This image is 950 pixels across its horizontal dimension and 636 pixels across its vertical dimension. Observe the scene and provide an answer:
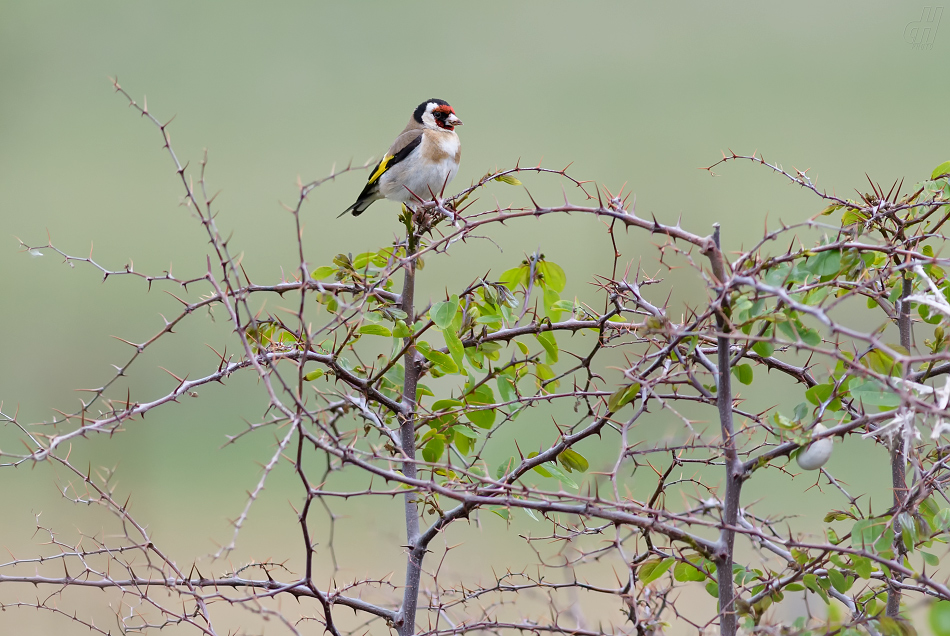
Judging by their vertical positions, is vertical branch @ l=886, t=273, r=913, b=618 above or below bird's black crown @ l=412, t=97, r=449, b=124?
below

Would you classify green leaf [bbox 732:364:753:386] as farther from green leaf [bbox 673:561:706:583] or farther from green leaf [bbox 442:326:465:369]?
green leaf [bbox 442:326:465:369]

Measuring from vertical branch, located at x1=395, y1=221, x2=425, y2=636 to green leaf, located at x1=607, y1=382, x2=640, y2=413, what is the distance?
32 cm

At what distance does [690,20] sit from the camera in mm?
15695

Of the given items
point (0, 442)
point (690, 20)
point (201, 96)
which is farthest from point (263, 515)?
point (690, 20)

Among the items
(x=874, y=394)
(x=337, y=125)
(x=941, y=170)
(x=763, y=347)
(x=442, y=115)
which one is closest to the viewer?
(x=874, y=394)

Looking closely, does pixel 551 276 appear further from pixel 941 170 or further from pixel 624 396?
pixel 941 170

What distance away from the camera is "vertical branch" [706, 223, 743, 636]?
2.79 feet

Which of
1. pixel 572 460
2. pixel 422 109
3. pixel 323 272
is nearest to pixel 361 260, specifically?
pixel 323 272

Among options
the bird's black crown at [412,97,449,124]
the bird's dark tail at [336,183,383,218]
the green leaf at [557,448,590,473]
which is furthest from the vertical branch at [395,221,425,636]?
the bird's black crown at [412,97,449,124]

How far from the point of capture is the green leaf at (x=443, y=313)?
1088mm

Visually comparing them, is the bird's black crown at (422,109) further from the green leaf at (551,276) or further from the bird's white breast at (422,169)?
the green leaf at (551,276)

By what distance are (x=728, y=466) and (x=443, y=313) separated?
0.43 metres

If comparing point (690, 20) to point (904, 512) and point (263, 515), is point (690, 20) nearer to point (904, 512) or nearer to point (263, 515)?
point (263, 515)

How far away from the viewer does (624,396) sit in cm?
94
